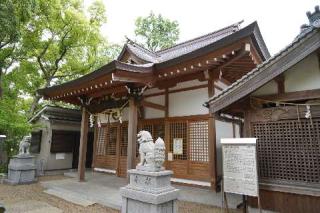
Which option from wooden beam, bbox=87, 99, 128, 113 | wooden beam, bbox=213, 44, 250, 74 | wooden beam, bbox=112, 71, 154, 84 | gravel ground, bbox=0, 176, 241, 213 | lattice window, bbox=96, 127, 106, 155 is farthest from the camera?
lattice window, bbox=96, 127, 106, 155

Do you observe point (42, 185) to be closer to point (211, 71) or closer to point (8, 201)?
point (8, 201)

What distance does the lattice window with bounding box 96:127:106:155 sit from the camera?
1142 centimetres

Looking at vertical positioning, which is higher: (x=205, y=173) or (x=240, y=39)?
(x=240, y=39)

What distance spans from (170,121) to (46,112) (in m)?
7.40

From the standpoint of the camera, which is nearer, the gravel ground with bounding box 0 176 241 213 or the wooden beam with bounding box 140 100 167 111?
the gravel ground with bounding box 0 176 241 213

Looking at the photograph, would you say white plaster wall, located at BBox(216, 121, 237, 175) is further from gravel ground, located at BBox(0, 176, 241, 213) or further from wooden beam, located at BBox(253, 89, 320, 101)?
wooden beam, located at BBox(253, 89, 320, 101)

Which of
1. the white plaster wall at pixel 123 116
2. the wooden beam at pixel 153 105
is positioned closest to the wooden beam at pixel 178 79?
the wooden beam at pixel 153 105

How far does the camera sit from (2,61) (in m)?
12.9

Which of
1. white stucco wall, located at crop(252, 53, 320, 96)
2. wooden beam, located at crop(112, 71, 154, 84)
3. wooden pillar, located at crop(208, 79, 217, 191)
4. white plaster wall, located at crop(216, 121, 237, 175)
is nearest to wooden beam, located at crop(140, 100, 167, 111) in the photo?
wooden beam, located at crop(112, 71, 154, 84)

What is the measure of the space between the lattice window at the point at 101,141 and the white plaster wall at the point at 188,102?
423 cm

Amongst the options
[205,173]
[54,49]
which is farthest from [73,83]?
[54,49]

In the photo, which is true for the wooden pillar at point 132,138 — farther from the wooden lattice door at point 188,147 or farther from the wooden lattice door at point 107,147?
the wooden lattice door at point 107,147

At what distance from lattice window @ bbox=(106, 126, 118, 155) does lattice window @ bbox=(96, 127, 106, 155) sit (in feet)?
1.06

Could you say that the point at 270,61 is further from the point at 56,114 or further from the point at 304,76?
the point at 56,114
